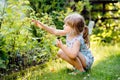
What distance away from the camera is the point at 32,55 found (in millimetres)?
5422

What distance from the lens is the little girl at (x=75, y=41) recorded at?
4.81 meters

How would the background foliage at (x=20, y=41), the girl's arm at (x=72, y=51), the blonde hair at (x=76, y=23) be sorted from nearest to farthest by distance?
the background foliage at (x=20, y=41), the girl's arm at (x=72, y=51), the blonde hair at (x=76, y=23)

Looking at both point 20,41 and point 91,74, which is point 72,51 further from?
point 20,41

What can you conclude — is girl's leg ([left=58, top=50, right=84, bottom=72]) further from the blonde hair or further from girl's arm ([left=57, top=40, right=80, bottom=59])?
the blonde hair

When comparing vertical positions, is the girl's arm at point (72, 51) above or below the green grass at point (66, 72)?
above

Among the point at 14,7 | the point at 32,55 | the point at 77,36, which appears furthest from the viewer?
the point at 32,55

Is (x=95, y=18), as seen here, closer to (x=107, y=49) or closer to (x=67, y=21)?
(x=107, y=49)

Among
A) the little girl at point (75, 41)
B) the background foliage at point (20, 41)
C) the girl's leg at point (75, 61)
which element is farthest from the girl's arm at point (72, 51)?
the background foliage at point (20, 41)

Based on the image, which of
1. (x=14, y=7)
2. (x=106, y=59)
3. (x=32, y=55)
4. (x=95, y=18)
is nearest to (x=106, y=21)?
(x=95, y=18)

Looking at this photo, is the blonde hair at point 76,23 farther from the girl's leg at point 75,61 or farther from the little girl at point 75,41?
the girl's leg at point 75,61

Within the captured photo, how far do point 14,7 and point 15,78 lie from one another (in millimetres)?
1047

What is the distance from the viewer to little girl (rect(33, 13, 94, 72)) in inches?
189

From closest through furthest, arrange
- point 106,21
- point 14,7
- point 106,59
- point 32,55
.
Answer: point 14,7 → point 32,55 → point 106,59 → point 106,21

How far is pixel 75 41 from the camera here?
4.86 m
